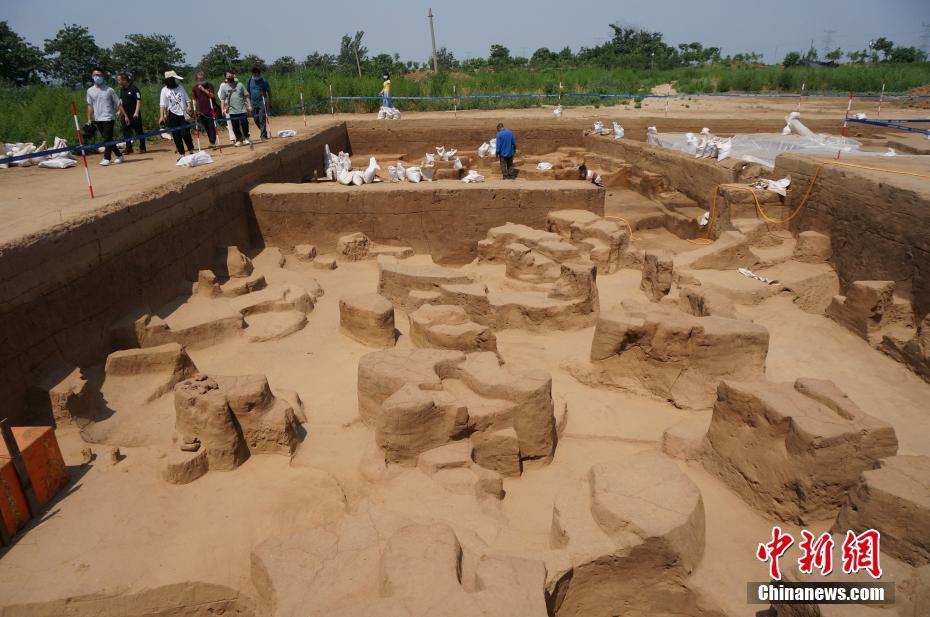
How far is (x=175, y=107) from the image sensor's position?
9.25m

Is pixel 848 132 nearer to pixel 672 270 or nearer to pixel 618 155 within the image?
pixel 618 155

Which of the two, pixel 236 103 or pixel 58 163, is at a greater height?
pixel 236 103

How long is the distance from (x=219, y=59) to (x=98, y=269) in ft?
121

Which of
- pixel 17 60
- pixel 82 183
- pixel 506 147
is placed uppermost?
pixel 17 60

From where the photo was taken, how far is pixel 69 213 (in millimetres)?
5305

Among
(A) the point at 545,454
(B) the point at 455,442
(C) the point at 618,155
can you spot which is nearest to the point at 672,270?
(A) the point at 545,454

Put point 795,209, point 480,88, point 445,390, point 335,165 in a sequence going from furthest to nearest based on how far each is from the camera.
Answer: point 480,88, point 335,165, point 795,209, point 445,390

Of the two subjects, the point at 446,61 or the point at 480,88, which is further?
the point at 446,61

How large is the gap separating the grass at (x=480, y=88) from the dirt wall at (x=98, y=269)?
5.30 metres

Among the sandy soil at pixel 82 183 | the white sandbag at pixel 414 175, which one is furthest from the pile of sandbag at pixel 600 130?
the white sandbag at pixel 414 175

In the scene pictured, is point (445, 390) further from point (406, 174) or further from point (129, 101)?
point (129, 101)

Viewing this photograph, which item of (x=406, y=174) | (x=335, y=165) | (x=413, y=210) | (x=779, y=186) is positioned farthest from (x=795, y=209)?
(x=335, y=165)

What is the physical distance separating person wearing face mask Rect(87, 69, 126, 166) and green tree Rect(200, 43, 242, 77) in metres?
28.4

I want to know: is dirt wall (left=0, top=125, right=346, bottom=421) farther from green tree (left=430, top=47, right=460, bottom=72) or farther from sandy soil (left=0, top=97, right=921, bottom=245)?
green tree (left=430, top=47, right=460, bottom=72)
